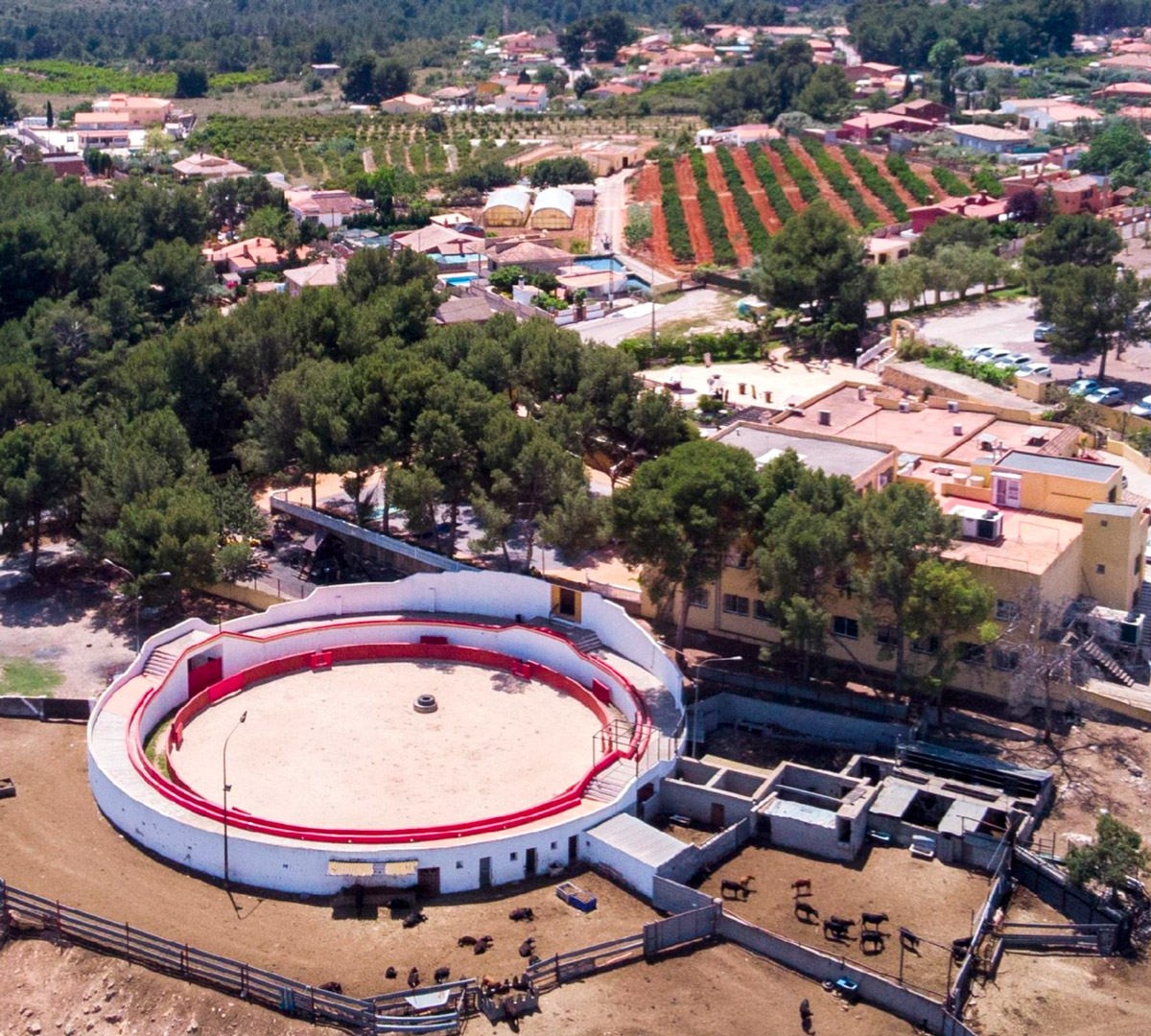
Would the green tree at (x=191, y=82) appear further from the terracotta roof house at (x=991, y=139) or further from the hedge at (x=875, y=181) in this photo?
the terracotta roof house at (x=991, y=139)

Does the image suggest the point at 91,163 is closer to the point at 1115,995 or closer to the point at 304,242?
the point at 304,242

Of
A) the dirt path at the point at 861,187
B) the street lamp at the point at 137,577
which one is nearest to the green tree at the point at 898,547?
the street lamp at the point at 137,577

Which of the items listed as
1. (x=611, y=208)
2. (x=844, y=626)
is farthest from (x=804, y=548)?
(x=611, y=208)

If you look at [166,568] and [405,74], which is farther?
[405,74]

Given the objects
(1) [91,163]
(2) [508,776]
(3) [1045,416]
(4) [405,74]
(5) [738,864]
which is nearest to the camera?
(5) [738,864]

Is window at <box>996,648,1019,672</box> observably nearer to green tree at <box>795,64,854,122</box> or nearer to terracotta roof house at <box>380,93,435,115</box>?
green tree at <box>795,64,854,122</box>

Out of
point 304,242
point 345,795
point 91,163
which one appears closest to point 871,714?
point 345,795

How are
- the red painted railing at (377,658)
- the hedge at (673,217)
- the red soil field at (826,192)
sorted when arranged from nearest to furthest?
the red painted railing at (377,658) < the hedge at (673,217) < the red soil field at (826,192)
